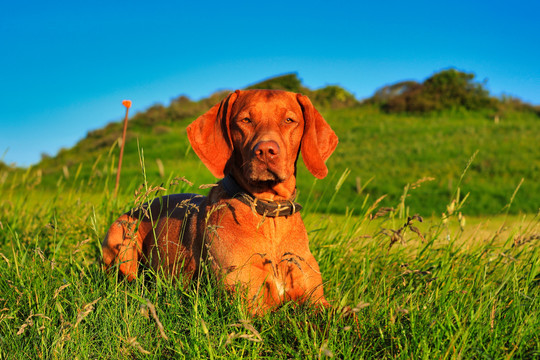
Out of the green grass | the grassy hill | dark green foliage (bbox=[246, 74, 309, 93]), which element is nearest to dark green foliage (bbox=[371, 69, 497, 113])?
the grassy hill

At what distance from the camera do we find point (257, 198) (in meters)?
2.81

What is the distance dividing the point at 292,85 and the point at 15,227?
99.5ft

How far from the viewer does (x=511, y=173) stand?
54.0ft

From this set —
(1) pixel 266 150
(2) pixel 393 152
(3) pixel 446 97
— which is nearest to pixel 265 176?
(1) pixel 266 150

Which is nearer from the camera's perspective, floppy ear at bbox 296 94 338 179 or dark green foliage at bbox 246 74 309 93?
floppy ear at bbox 296 94 338 179

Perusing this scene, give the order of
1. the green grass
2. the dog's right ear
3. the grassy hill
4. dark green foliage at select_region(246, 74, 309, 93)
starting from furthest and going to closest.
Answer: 1. dark green foliage at select_region(246, 74, 309, 93)
2. the green grass
3. the grassy hill
4. the dog's right ear

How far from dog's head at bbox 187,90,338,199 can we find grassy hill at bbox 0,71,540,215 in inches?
83.3

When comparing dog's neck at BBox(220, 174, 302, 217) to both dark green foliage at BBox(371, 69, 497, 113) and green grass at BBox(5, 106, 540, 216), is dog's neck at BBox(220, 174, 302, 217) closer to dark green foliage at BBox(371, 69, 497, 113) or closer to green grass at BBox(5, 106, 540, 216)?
green grass at BBox(5, 106, 540, 216)

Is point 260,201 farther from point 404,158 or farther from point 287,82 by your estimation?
point 287,82

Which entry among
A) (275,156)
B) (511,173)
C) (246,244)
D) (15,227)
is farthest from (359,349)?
(511,173)

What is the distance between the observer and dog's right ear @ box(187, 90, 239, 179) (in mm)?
3014

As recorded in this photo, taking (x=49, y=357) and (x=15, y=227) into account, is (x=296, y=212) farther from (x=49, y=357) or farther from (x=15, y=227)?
(x=15, y=227)

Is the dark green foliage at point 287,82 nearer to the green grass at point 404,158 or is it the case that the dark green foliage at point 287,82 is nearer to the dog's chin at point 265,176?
the green grass at point 404,158

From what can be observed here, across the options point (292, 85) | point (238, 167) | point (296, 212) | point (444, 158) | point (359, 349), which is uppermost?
point (292, 85)
